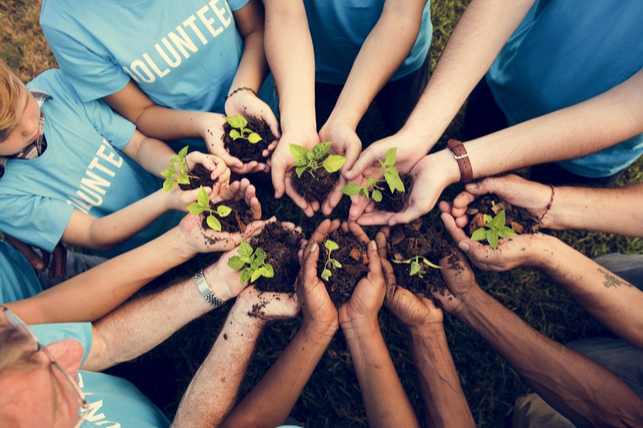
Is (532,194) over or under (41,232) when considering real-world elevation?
under

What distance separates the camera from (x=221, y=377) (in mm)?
2146

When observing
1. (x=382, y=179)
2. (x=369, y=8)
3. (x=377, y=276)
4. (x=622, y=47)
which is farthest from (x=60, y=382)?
(x=622, y=47)

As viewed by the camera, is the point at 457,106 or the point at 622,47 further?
the point at 457,106

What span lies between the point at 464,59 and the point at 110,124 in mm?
2574

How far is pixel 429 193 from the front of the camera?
7.27 feet

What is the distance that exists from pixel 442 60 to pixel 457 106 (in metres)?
0.33

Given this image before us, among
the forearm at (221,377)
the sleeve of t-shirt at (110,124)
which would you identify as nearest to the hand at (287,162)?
the forearm at (221,377)

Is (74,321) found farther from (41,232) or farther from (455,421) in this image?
(455,421)

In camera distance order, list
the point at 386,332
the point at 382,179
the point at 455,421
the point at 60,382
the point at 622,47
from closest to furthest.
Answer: the point at 60,382, the point at 622,47, the point at 455,421, the point at 382,179, the point at 386,332

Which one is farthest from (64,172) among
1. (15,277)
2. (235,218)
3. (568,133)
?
(568,133)

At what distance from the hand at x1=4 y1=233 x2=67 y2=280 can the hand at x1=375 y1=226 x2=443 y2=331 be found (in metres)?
2.51

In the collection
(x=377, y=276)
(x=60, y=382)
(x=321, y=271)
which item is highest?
(x=60, y=382)

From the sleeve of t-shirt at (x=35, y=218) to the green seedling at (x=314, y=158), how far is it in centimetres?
166

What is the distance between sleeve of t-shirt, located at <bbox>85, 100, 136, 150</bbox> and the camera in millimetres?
2330
